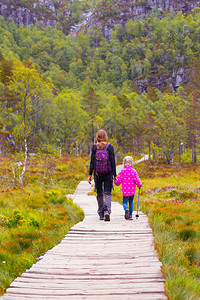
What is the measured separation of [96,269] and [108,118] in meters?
59.5

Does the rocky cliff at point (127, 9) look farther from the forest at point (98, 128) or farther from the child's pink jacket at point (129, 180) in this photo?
the child's pink jacket at point (129, 180)

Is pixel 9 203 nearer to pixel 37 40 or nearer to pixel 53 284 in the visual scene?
pixel 53 284

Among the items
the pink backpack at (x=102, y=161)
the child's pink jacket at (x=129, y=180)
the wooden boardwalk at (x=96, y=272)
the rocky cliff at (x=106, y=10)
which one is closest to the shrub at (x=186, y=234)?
the wooden boardwalk at (x=96, y=272)

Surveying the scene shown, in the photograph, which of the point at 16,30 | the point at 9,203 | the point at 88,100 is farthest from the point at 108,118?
the point at 16,30

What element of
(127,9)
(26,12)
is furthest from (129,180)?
(26,12)

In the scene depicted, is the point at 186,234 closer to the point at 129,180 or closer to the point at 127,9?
the point at 129,180

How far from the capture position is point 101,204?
6.54 meters

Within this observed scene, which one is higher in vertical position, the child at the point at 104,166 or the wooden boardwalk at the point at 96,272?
the child at the point at 104,166

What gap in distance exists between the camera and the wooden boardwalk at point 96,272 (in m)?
2.64

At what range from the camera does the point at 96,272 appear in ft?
10.4

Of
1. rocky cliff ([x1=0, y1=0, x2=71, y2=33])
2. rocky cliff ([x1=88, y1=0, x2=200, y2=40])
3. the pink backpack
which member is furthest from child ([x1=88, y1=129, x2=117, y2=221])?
rocky cliff ([x1=0, y1=0, x2=71, y2=33])

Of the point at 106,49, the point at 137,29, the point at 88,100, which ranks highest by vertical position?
the point at 137,29

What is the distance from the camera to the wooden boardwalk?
8.68 feet

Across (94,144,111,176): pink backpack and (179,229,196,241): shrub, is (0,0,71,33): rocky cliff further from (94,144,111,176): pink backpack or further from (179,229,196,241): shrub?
(179,229,196,241): shrub
